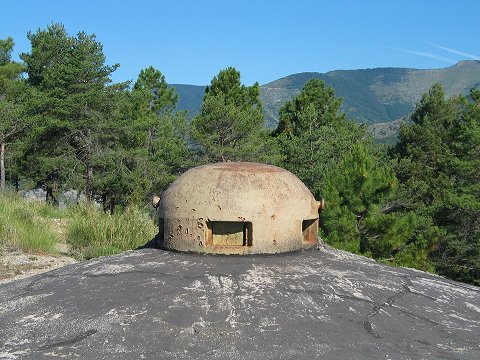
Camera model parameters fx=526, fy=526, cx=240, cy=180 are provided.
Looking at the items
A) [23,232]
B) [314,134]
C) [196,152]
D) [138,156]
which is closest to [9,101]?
[138,156]

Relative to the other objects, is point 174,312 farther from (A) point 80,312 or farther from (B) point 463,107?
(B) point 463,107

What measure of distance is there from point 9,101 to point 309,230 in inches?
1067

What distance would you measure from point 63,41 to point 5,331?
25.0 m

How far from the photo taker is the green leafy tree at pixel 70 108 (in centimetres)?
2495

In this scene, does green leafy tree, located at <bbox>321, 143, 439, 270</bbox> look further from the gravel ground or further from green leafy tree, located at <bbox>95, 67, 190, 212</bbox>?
the gravel ground

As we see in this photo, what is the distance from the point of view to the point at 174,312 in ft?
17.0

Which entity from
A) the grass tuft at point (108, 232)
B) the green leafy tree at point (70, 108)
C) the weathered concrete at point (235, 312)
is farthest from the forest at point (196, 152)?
the weathered concrete at point (235, 312)

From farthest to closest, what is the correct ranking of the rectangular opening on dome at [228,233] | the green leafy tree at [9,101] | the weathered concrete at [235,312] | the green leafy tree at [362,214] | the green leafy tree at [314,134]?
1. the green leafy tree at [9,101]
2. the green leafy tree at [314,134]
3. the green leafy tree at [362,214]
4. the rectangular opening on dome at [228,233]
5. the weathered concrete at [235,312]

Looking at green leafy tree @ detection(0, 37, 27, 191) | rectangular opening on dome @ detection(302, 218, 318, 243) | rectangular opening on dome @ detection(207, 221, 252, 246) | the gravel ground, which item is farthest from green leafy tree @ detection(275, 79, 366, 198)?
rectangular opening on dome @ detection(207, 221, 252, 246)

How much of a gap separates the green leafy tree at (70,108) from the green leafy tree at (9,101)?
92cm

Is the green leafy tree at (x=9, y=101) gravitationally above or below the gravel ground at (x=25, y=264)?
above

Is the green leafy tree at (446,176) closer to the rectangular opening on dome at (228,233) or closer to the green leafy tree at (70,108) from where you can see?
the green leafy tree at (70,108)

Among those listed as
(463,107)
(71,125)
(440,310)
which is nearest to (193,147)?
(71,125)

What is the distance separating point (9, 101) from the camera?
30000mm
